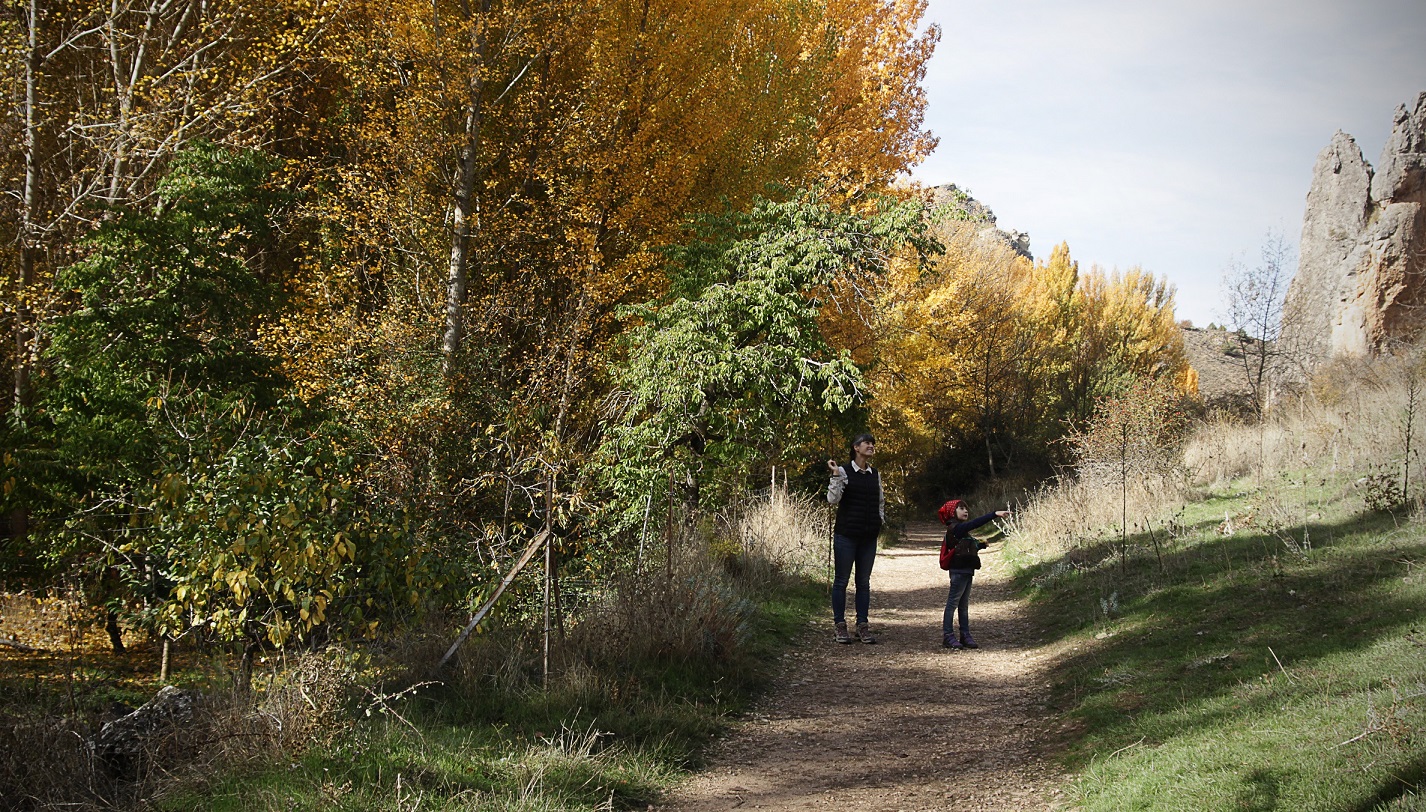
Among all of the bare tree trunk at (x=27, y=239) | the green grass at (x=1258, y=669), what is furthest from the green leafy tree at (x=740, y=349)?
the bare tree trunk at (x=27, y=239)

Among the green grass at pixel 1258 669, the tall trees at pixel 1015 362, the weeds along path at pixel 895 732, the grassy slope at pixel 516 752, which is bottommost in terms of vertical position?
the weeds along path at pixel 895 732

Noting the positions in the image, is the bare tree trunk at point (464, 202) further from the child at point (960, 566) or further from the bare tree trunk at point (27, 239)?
the child at point (960, 566)

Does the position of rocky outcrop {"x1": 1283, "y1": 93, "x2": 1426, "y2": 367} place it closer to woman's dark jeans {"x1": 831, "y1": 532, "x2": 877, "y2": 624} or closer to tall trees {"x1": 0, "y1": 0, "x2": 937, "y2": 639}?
tall trees {"x1": 0, "y1": 0, "x2": 937, "y2": 639}

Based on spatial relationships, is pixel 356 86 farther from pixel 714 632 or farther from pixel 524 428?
pixel 714 632

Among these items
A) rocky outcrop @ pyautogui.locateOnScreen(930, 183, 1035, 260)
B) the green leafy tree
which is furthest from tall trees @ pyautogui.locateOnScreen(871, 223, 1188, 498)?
the green leafy tree

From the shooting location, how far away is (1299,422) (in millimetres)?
13703

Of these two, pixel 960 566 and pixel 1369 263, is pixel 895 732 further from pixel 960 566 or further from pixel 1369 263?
pixel 1369 263

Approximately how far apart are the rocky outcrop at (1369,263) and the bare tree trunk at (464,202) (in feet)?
64.3

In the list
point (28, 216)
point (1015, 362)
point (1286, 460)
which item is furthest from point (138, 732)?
point (1015, 362)

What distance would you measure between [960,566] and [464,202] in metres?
9.52

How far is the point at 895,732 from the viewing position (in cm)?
634

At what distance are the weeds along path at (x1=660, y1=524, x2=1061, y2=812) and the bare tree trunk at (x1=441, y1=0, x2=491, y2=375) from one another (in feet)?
23.1

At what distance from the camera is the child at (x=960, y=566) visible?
8.82 metres

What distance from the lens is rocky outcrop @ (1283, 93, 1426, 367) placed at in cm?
2098
